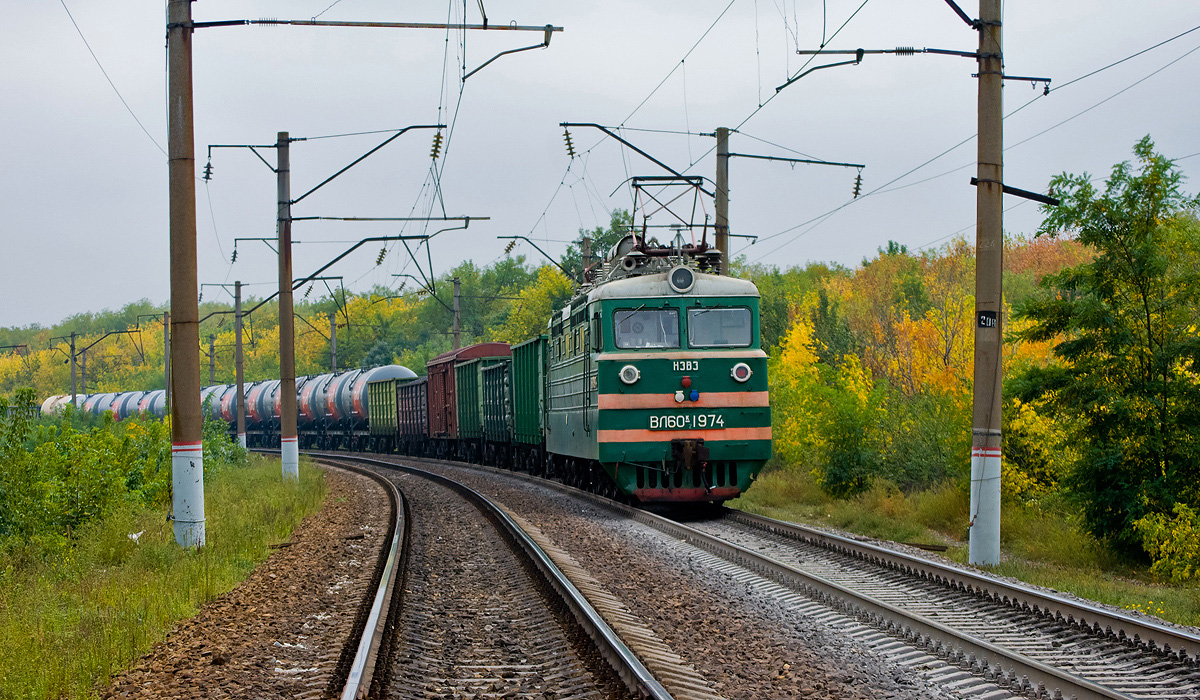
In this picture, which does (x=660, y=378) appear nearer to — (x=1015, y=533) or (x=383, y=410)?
(x=1015, y=533)

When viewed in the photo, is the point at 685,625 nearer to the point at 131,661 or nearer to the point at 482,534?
the point at 131,661

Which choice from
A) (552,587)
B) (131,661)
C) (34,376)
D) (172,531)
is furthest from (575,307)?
(34,376)

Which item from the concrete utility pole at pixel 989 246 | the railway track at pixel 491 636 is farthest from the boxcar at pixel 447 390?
the concrete utility pole at pixel 989 246

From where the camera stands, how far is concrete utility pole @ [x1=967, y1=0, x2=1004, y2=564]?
11.8 metres

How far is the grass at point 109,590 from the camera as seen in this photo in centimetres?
679

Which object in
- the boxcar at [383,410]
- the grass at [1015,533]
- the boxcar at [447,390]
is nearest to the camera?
the grass at [1015,533]

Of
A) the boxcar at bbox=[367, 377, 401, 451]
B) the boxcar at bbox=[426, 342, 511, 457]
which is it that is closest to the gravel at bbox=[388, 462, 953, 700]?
the boxcar at bbox=[426, 342, 511, 457]

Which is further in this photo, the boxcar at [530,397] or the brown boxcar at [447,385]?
the brown boxcar at [447,385]

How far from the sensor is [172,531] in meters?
13.1

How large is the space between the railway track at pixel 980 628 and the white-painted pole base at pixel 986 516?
3.85ft

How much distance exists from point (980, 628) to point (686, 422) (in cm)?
817

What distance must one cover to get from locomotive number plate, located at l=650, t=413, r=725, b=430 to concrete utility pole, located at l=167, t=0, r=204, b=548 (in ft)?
20.5

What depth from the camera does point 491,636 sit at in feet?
26.3

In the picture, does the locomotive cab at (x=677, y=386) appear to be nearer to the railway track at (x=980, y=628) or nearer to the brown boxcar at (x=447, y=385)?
the railway track at (x=980, y=628)
